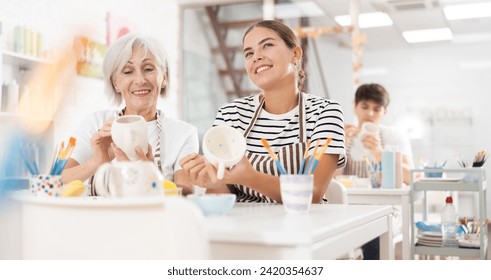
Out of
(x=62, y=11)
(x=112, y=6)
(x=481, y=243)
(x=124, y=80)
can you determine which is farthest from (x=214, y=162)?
(x=112, y=6)

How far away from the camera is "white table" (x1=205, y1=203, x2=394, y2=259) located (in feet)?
2.68

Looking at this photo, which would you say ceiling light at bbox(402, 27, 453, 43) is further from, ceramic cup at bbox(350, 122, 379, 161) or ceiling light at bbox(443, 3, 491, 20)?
ceramic cup at bbox(350, 122, 379, 161)

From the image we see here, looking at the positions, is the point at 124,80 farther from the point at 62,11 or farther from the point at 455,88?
the point at 455,88

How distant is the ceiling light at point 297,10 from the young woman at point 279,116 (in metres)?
3.26

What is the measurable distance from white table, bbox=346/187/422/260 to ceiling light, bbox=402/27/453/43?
2.39m

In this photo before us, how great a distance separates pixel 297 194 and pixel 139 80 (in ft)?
2.63

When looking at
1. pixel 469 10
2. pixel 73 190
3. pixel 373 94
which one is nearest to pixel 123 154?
pixel 73 190

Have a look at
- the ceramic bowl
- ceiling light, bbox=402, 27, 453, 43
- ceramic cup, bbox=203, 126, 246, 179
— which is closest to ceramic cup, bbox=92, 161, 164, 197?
the ceramic bowl

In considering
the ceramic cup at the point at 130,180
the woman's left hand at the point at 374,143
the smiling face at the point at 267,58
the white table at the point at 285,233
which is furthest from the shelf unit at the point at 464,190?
the ceramic cup at the point at 130,180

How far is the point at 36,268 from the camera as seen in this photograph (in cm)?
97

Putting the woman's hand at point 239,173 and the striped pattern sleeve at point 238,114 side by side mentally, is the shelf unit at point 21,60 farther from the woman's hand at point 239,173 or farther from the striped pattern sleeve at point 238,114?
the woman's hand at point 239,173

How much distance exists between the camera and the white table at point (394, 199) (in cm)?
240

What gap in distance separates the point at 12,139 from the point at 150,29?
204cm

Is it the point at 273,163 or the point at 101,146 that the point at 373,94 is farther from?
the point at 101,146
